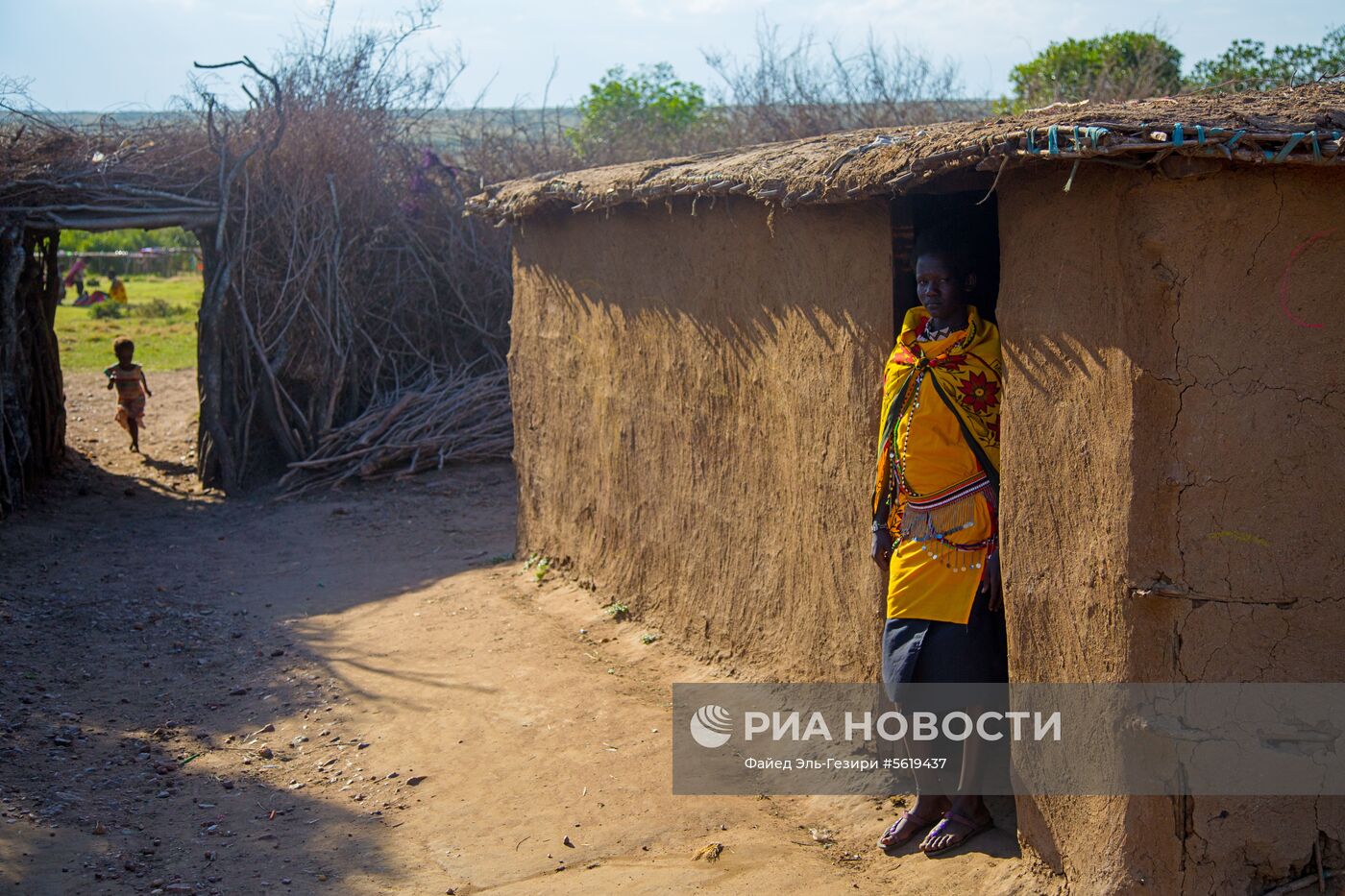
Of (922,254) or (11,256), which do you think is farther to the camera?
(11,256)

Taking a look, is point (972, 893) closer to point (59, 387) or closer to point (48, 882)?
point (48, 882)

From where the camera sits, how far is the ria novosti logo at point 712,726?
4.65 meters

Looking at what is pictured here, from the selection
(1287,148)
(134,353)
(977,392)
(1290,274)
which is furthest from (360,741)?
(134,353)

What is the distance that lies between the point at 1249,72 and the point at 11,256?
10.4m

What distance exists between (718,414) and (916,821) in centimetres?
202

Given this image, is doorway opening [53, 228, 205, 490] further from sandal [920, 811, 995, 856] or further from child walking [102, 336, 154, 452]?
sandal [920, 811, 995, 856]

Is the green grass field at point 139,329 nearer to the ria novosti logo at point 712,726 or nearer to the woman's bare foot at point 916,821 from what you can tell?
the ria novosti logo at point 712,726

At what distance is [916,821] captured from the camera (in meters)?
3.73

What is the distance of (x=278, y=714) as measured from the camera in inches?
209

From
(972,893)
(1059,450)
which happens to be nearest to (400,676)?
(972,893)

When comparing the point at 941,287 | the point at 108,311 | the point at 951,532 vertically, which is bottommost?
the point at 951,532

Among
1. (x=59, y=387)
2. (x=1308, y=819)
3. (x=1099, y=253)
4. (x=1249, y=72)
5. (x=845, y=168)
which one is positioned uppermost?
(x=1249, y=72)

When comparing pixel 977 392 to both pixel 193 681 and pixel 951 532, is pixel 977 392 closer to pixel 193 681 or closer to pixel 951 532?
pixel 951 532

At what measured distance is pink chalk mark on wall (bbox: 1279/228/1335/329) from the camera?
2.90 meters
